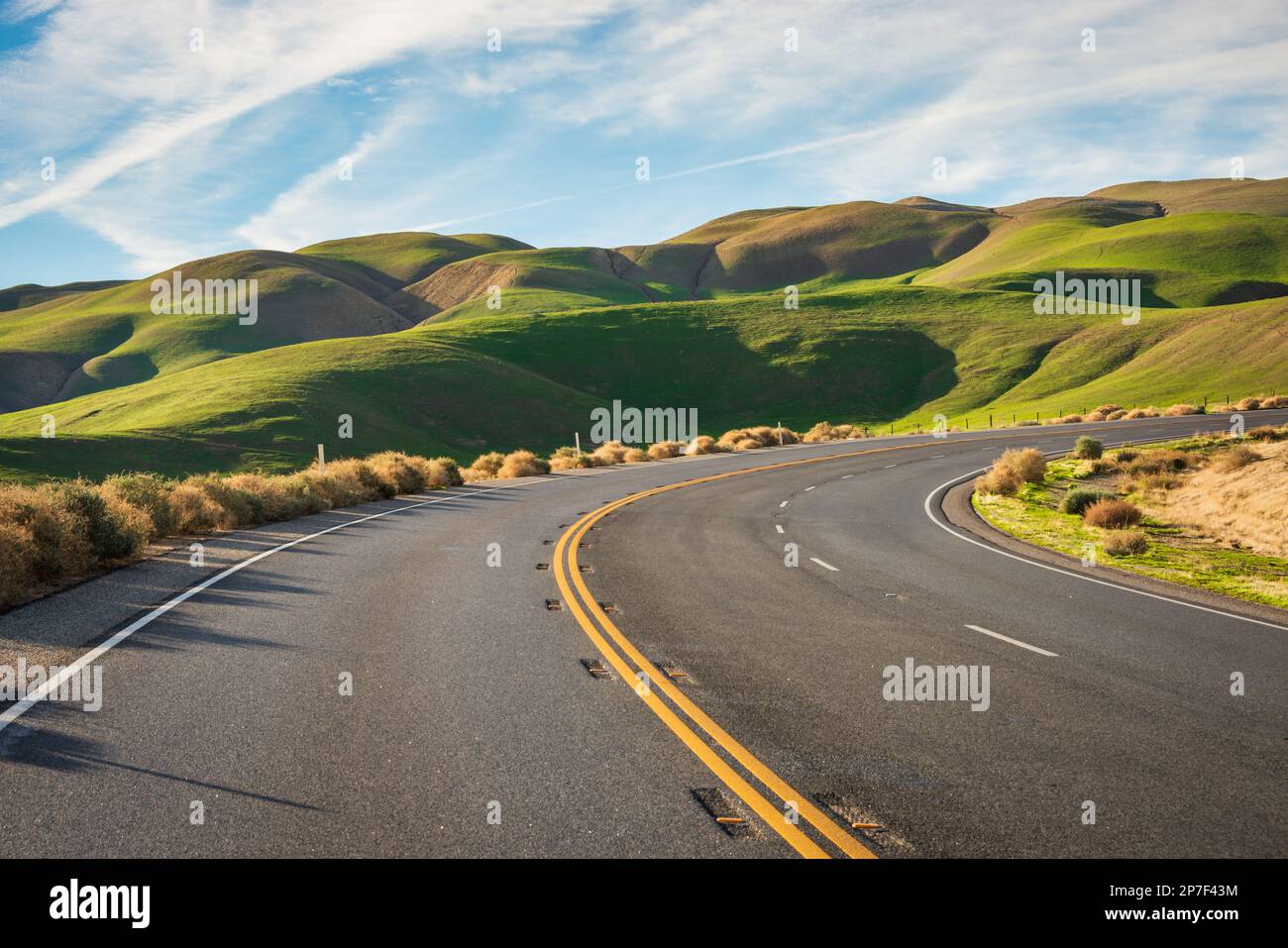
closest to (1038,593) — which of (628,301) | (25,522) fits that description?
(25,522)

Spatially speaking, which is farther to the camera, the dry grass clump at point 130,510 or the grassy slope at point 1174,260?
the grassy slope at point 1174,260

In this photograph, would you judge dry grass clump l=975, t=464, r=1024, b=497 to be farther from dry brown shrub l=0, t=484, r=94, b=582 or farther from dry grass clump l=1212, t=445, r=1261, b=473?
dry brown shrub l=0, t=484, r=94, b=582

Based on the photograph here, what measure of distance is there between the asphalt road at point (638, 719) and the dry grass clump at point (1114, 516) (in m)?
6.30

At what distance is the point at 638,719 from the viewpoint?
6.73 meters

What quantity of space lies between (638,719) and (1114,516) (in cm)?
1671

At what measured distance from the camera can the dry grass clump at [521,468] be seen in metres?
39.1

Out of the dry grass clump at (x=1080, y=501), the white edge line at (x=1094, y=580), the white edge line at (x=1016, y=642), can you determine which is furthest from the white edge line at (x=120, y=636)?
the dry grass clump at (x=1080, y=501)

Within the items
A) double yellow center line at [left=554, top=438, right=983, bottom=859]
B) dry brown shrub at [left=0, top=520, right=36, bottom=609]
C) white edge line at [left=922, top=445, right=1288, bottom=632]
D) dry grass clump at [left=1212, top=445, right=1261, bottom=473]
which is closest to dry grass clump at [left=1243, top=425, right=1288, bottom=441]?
dry grass clump at [left=1212, top=445, right=1261, bottom=473]

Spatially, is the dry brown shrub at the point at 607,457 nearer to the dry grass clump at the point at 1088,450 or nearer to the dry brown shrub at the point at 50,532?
the dry grass clump at the point at 1088,450

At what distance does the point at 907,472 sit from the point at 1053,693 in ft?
91.6

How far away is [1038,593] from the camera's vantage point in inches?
507

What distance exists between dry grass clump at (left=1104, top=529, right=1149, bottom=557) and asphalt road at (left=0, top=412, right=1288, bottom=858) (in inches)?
121

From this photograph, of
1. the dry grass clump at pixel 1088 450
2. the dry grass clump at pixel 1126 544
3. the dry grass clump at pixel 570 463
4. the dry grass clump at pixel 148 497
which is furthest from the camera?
the dry grass clump at pixel 570 463
